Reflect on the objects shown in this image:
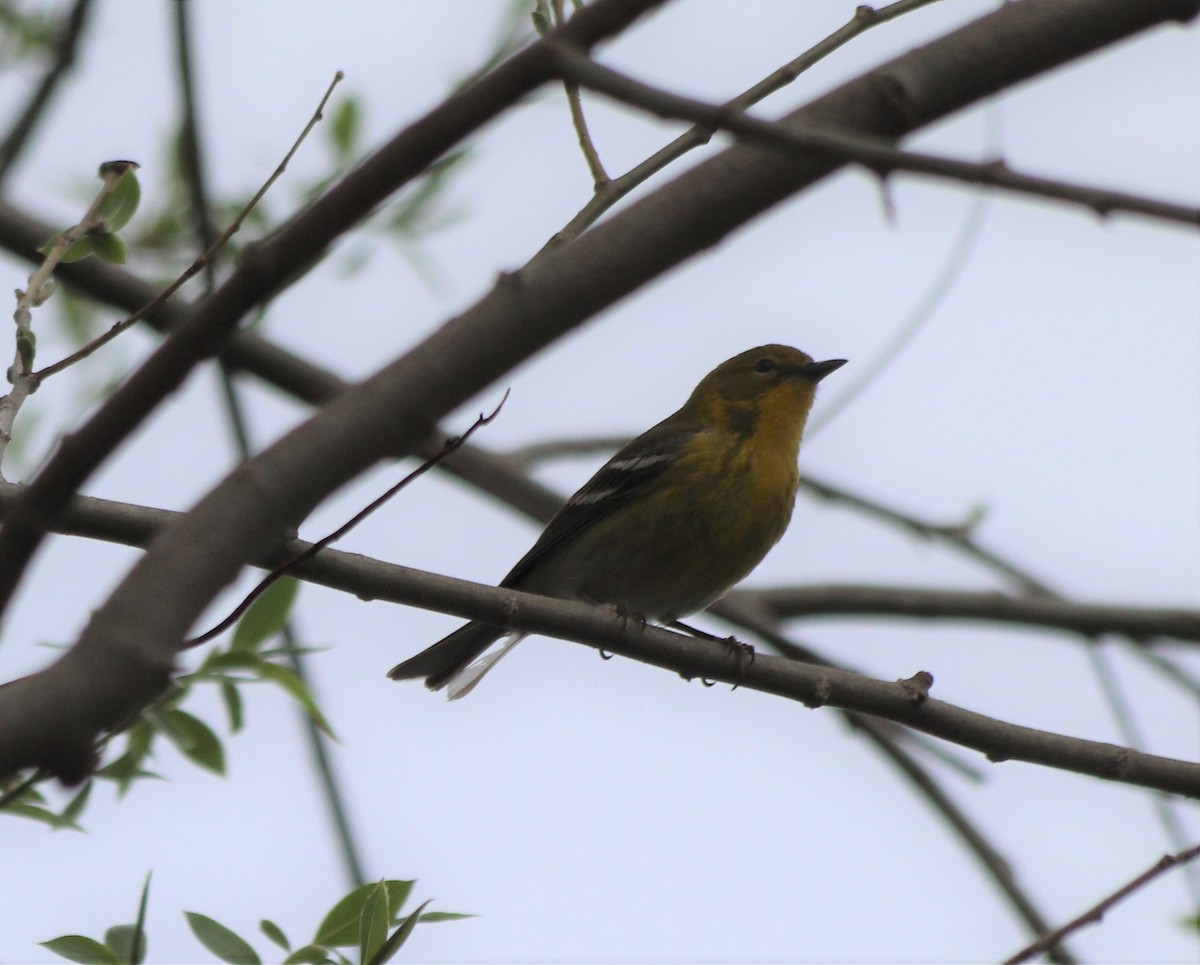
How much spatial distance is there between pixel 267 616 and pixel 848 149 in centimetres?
281

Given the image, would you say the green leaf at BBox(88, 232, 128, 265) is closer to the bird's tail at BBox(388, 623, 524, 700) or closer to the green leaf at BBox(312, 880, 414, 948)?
the green leaf at BBox(312, 880, 414, 948)

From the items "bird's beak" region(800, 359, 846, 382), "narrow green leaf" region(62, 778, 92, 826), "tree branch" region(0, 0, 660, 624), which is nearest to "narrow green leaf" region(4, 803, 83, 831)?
"narrow green leaf" region(62, 778, 92, 826)

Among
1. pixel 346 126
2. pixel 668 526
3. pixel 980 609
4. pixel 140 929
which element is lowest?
pixel 140 929

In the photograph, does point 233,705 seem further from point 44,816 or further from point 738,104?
point 738,104

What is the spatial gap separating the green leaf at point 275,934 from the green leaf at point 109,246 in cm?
185

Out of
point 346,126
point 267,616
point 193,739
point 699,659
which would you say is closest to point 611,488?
point 346,126

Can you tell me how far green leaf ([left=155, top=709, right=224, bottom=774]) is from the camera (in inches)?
168

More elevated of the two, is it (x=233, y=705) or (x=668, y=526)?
(x=668, y=526)

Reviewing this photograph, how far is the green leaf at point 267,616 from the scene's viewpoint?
4.41 meters

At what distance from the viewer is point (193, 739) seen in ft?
14.2

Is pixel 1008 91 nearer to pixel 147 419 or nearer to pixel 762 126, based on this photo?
pixel 762 126

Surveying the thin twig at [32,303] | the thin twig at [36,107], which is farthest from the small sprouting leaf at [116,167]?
the thin twig at [36,107]

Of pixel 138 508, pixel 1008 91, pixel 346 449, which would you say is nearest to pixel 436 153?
pixel 346 449

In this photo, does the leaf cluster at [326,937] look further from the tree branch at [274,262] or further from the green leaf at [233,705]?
the tree branch at [274,262]
